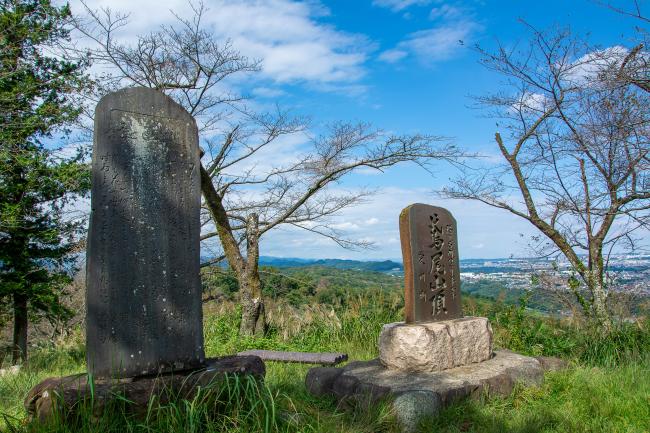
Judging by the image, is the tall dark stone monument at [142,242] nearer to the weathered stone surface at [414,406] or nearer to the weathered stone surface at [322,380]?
the weathered stone surface at [414,406]

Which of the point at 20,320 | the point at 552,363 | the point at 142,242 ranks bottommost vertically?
the point at 552,363

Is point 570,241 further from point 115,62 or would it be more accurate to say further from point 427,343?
point 115,62

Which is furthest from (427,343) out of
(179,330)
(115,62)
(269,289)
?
(115,62)

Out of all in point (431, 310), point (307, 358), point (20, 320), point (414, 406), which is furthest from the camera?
point (20, 320)

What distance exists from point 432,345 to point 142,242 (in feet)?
11.0

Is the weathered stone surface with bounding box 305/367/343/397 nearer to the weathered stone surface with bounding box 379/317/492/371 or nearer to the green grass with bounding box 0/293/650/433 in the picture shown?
the green grass with bounding box 0/293/650/433

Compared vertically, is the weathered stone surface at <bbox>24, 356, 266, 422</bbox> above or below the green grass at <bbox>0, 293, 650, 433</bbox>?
above

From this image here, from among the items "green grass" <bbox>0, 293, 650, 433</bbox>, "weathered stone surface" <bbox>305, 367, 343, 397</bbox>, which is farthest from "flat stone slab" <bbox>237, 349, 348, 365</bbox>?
"weathered stone surface" <bbox>305, 367, 343, 397</bbox>

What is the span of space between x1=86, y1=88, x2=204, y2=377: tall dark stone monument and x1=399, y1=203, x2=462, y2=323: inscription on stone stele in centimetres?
297

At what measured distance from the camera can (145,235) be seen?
128 inches

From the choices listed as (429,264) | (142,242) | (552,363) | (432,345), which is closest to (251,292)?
(429,264)

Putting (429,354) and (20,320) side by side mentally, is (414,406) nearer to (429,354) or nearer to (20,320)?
(429,354)

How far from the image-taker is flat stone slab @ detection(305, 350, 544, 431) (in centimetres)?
438

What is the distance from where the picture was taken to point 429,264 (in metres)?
6.03
